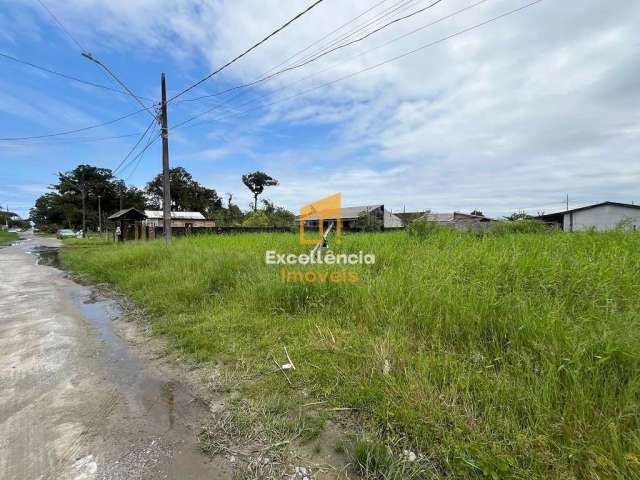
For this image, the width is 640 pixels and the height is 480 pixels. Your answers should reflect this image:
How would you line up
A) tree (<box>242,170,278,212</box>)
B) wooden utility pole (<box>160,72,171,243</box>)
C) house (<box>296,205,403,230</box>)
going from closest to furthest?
wooden utility pole (<box>160,72,171,243</box>) < house (<box>296,205,403,230</box>) < tree (<box>242,170,278,212</box>)

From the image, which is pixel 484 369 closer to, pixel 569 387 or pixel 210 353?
pixel 569 387

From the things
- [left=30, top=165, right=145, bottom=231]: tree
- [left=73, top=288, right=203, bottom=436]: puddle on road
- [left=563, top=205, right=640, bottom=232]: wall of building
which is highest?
[left=30, top=165, right=145, bottom=231]: tree

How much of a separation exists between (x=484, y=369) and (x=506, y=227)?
1030cm

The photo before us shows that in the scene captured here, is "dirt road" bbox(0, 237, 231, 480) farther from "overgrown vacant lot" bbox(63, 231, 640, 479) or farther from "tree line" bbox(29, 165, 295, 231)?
"tree line" bbox(29, 165, 295, 231)

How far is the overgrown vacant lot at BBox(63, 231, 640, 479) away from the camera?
1.73 metres

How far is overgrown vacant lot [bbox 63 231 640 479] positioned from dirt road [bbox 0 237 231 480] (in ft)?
1.94

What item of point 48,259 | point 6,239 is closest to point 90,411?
point 48,259

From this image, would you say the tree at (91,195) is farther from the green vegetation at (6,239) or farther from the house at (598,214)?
the house at (598,214)

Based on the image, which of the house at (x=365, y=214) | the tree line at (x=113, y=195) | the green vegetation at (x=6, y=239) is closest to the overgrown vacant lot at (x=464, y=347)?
the house at (x=365, y=214)

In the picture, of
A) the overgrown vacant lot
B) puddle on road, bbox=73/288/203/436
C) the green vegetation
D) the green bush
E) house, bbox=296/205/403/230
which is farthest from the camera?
house, bbox=296/205/403/230

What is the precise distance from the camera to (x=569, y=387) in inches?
79.3

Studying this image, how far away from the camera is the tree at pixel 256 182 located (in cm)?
5209

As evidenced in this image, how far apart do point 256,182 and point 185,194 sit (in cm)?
1440

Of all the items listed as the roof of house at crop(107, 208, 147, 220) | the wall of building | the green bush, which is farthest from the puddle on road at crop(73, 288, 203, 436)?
the wall of building
